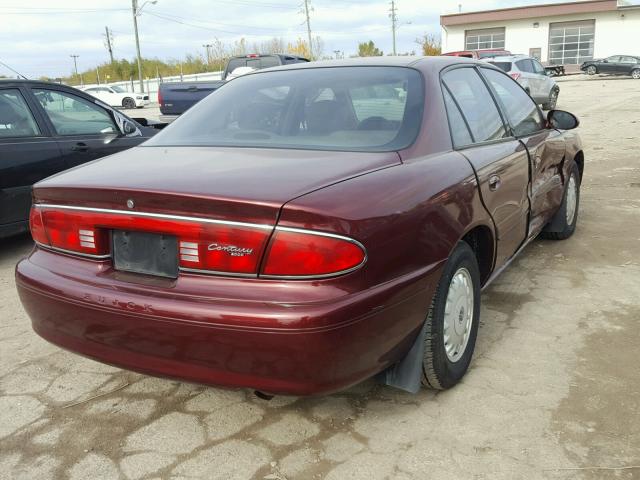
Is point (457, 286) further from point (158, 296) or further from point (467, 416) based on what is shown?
point (158, 296)

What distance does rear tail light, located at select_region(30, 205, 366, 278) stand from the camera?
2021 mm

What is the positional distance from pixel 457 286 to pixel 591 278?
1.94 meters

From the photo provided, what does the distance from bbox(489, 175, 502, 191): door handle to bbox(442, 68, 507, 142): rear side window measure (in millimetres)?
223

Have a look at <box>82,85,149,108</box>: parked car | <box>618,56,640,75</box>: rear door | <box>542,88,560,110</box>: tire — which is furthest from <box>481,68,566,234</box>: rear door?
<box>618,56,640,75</box>: rear door

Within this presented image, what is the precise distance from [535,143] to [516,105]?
0.94ft

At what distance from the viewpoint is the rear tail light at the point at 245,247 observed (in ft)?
6.63

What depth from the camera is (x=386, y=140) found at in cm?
265

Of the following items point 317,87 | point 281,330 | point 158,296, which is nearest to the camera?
point 281,330

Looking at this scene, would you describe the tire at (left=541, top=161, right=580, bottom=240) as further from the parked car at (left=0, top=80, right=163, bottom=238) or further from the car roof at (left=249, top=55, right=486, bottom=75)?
the parked car at (left=0, top=80, right=163, bottom=238)

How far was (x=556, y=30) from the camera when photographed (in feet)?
156

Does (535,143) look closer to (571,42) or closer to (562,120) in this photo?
(562,120)

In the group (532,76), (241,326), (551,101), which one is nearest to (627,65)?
(551,101)

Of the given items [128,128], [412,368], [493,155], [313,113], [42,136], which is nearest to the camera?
[412,368]

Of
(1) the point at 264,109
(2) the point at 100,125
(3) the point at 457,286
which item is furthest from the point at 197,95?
(3) the point at 457,286
